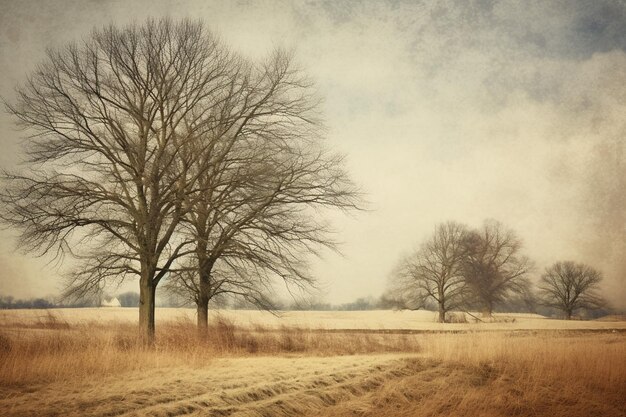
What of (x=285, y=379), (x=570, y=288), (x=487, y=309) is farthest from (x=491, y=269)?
(x=285, y=379)

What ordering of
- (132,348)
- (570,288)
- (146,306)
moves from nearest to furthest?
(132,348) → (146,306) → (570,288)

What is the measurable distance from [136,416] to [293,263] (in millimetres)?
8628

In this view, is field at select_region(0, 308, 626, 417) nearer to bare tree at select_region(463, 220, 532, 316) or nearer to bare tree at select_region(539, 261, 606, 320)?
bare tree at select_region(463, 220, 532, 316)

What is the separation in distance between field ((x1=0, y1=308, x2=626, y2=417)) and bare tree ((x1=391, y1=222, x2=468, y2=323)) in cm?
2510

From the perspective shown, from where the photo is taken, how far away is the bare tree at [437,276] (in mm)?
40062

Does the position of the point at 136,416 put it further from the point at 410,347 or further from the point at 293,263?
the point at 410,347

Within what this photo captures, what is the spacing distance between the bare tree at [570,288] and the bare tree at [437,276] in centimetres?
2614

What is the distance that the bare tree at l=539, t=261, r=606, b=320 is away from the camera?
57719 millimetres

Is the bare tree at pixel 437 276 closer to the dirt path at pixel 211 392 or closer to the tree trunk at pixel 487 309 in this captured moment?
the tree trunk at pixel 487 309

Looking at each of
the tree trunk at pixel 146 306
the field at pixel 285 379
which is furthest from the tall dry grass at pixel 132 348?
the tree trunk at pixel 146 306

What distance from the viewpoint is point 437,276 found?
133 ft

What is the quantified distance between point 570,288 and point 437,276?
29765 millimetres

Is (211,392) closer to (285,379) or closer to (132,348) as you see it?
(285,379)

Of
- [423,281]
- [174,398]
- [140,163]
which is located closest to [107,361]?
[174,398]
